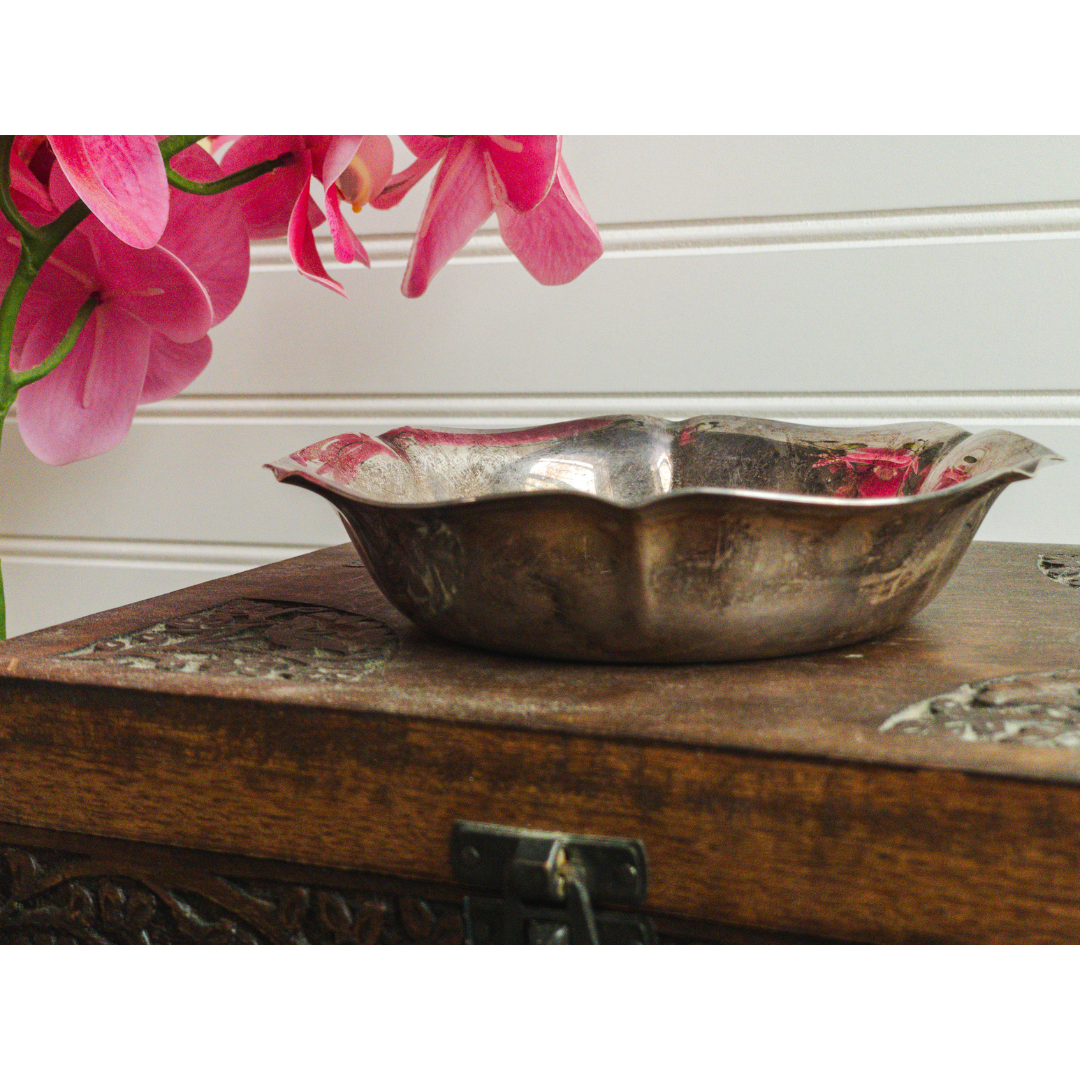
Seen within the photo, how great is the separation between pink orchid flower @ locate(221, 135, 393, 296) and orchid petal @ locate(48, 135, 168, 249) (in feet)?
0.36

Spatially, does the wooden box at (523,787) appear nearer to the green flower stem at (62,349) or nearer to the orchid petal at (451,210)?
the green flower stem at (62,349)

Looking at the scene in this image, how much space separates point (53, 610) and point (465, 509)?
1.05 meters

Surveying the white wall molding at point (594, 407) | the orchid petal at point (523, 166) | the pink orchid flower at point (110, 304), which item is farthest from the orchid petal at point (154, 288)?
the white wall molding at point (594, 407)

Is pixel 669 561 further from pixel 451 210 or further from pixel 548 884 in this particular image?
pixel 451 210

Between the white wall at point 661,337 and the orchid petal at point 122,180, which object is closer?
the orchid petal at point 122,180

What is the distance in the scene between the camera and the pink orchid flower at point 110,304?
2.21 ft

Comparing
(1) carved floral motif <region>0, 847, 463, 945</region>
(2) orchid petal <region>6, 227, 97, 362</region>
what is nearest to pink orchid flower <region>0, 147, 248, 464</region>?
(2) orchid petal <region>6, 227, 97, 362</region>

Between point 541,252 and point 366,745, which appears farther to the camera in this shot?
point 541,252

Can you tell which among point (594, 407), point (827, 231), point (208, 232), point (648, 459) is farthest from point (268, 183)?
point (827, 231)

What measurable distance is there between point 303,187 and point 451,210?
0.36ft

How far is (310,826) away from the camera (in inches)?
19.1

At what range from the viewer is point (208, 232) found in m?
0.73
